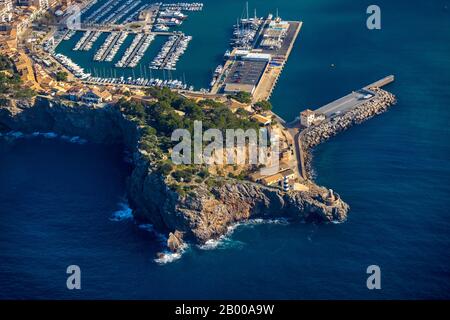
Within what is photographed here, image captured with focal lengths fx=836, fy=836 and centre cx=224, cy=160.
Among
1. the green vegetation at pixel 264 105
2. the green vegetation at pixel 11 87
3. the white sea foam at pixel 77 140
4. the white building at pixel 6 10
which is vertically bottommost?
the white sea foam at pixel 77 140

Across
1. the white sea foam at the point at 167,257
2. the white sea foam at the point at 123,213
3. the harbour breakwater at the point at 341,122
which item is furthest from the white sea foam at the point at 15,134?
the harbour breakwater at the point at 341,122

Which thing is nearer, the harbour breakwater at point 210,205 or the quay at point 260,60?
the harbour breakwater at point 210,205

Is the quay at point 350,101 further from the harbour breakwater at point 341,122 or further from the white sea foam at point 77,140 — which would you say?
the white sea foam at point 77,140

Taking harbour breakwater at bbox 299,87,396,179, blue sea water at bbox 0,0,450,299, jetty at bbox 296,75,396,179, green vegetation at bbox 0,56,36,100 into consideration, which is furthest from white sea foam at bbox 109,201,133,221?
green vegetation at bbox 0,56,36,100

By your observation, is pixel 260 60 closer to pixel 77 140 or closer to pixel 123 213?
pixel 77 140

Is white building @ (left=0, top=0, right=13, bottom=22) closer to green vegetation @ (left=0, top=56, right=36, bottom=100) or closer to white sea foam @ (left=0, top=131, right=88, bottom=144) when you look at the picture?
green vegetation @ (left=0, top=56, right=36, bottom=100)
